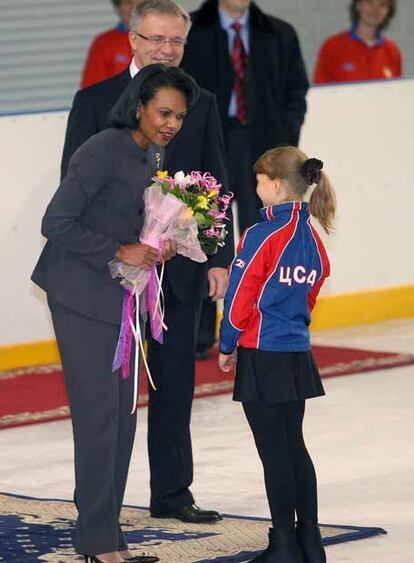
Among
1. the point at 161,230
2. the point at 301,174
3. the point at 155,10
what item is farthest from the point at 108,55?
the point at 161,230

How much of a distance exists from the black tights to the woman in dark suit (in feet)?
1.30

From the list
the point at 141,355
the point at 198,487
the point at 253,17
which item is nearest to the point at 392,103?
the point at 253,17

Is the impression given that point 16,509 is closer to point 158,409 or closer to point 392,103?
point 158,409

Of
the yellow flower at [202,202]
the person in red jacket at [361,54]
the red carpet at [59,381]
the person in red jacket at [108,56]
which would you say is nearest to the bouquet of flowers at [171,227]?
the yellow flower at [202,202]

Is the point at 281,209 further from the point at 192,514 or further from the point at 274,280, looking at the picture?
the point at 192,514

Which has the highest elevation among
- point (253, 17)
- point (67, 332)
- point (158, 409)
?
point (253, 17)

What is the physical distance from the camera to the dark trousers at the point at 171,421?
5.61 meters

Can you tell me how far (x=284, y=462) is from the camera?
4.84 metres

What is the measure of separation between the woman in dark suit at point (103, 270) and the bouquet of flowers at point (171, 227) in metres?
0.03

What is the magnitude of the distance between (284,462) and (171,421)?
86 cm

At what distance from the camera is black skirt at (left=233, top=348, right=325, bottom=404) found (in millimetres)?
4820

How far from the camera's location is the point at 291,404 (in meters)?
4.88

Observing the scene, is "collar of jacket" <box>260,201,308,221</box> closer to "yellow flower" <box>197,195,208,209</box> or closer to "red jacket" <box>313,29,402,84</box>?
"yellow flower" <box>197,195,208,209</box>

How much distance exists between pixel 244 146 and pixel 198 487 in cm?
306
